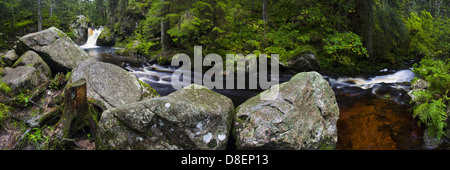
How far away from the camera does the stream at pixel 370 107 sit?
468cm

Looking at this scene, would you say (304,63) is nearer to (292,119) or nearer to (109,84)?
A: (292,119)

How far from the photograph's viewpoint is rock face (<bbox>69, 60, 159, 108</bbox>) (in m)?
5.13

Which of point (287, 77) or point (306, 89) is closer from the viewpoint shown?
point (306, 89)

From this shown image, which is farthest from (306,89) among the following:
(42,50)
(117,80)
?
(42,50)

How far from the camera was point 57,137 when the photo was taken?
12.9 ft

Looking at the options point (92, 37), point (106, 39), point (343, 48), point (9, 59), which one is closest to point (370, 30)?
point (343, 48)

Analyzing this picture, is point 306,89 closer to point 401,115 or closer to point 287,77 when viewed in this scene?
point 401,115

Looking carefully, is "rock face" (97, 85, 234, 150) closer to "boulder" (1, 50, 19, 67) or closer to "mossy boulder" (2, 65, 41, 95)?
"mossy boulder" (2, 65, 41, 95)

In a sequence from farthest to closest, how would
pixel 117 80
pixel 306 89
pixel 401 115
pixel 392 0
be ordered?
pixel 392 0, pixel 401 115, pixel 117 80, pixel 306 89

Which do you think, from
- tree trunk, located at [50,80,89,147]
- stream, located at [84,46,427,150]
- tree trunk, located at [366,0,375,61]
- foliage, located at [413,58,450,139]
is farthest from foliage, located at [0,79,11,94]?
tree trunk, located at [366,0,375,61]

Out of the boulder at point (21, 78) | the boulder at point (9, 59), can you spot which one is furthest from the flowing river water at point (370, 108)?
the boulder at point (9, 59)

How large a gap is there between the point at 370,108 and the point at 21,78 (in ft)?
31.1

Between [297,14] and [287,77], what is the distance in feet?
14.0

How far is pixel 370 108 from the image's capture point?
6.36m
